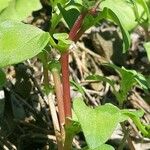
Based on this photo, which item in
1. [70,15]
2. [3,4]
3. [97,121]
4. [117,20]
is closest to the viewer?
[97,121]

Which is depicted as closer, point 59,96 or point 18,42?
point 18,42

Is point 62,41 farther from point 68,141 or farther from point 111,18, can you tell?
point 68,141

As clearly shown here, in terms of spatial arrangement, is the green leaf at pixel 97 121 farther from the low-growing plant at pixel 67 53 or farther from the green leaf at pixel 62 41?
the green leaf at pixel 62 41

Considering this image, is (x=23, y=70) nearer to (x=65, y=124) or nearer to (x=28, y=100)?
(x=28, y=100)

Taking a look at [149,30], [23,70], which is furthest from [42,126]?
[149,30]

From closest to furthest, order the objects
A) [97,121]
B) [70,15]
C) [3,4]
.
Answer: [97,121]
[70,15]
[3,4]

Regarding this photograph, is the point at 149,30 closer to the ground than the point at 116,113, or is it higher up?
closer to the ground

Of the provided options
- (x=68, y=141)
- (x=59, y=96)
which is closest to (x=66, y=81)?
(x=59, y=96)

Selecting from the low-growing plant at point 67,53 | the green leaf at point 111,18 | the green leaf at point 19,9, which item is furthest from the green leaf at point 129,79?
the green leaf at point 19,9
